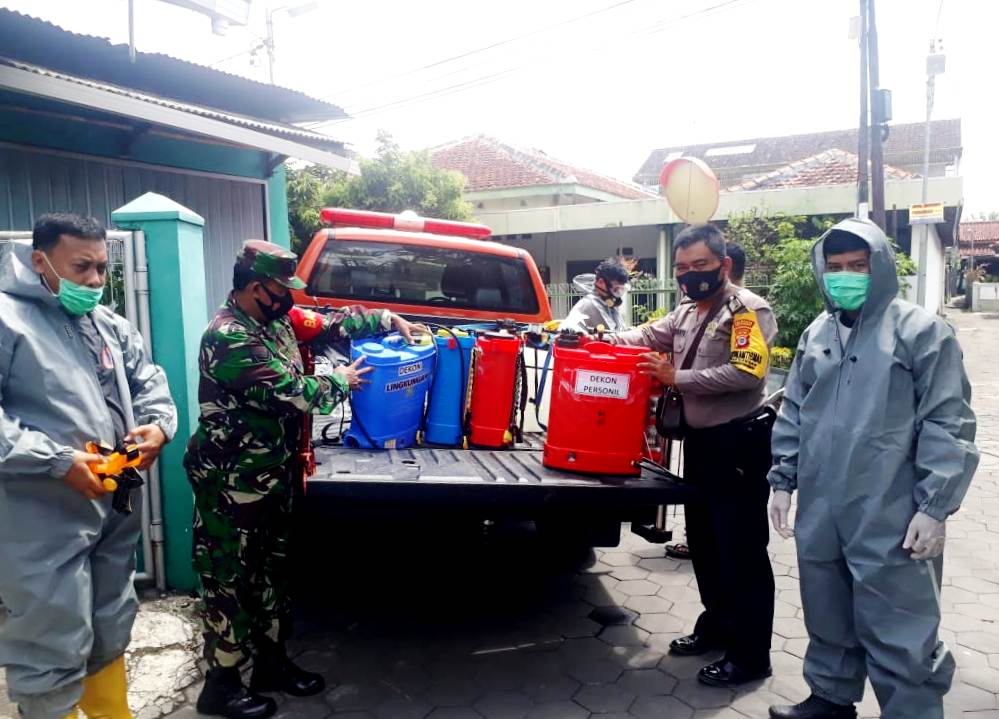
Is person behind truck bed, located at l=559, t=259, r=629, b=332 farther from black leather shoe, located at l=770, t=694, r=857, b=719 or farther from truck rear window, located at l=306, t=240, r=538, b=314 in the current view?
black leather shoe, located at l=770, t=694, r=857, b=719

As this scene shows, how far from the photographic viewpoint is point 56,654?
7.77 ft

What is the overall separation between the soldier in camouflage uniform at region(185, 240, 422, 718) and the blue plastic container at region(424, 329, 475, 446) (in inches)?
24.1

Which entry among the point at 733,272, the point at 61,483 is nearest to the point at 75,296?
the point at 61,483

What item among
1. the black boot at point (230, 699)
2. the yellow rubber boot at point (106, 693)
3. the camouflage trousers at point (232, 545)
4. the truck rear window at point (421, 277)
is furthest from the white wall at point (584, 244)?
the yellow rubber boot at point (106, 693)

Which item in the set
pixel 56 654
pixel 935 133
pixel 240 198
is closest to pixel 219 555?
pixel 56 654

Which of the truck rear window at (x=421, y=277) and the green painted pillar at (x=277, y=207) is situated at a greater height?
the green painted pillar at (x=277, y=207)

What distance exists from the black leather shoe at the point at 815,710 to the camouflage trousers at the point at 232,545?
2.05 meters

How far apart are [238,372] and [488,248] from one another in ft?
9.24

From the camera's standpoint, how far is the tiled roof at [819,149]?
113ft

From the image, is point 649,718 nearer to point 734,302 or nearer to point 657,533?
point 657,533

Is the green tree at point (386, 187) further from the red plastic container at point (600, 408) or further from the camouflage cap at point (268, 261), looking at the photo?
the red plastic container at point (600, 408)

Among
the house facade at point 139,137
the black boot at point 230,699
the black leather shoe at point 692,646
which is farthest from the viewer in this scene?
the house facade at point 139,137

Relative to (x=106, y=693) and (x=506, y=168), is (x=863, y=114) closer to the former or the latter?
(x=506, y=168)

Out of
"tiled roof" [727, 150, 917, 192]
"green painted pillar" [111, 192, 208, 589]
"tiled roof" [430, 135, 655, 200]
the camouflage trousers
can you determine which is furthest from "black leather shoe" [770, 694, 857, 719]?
"tiled roof" [430, 135, 655, 200]
